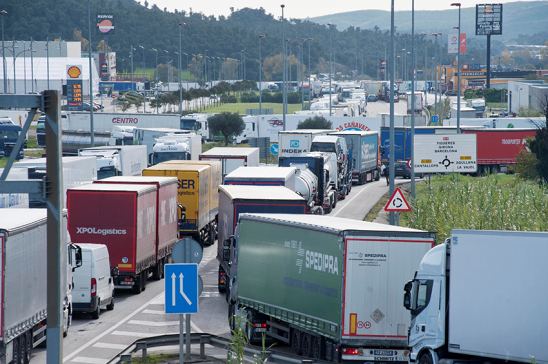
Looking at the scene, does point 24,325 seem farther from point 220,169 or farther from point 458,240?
point 220,169

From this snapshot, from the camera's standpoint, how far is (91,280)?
28531 millimetres

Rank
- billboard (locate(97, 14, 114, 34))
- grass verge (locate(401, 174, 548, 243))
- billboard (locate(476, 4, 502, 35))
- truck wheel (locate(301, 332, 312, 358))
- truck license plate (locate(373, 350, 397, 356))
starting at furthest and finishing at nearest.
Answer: billboard (locate(97, 14, 114, 34)) → billboard (locate(476, 4, 502, 35)) → grass verge (locate(401, 174, 548, 243)) → truck wheel (locate(301, 332, 312, 358)) → truck license plate (locate(373, 350, 397, 356))

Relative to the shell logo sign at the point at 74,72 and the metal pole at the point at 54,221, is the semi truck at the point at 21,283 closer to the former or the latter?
the metal pole at the point at 54,221

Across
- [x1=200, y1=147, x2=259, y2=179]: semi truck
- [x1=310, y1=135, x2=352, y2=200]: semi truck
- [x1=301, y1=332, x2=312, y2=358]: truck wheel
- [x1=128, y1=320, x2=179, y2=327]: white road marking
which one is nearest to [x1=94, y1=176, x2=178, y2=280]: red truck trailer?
[x1=128, y1=320, x2=179, y2=327]: white road marking

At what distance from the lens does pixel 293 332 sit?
23.8 m

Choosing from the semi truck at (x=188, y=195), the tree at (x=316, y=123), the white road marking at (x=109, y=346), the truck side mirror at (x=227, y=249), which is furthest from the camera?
the tree at (x=316, y=123)

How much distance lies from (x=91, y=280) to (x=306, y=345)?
289 inches

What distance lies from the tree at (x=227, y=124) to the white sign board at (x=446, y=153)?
152ft

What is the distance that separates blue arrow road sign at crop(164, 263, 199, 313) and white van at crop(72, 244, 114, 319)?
1040 cm

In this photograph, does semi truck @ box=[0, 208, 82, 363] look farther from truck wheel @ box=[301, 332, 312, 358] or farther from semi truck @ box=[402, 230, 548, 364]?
semi truck @ box=[402, 230, 548, 364]

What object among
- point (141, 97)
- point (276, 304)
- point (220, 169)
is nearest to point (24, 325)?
point (276, 304)

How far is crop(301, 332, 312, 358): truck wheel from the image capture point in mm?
22703

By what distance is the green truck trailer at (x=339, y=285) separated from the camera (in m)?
20.7

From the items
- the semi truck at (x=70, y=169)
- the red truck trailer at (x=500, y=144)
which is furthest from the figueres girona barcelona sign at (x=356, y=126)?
the semi truck at (x=70, y=169)
